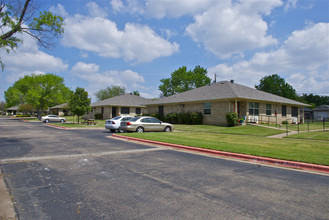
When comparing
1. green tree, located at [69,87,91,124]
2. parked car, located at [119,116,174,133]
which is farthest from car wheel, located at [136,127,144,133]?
green tree, located at [69,87,91,124]

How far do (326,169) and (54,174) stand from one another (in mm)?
8023

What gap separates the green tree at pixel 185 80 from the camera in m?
71.5

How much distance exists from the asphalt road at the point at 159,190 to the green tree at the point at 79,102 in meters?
23.8

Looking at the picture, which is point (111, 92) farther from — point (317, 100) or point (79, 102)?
point (317, 100)

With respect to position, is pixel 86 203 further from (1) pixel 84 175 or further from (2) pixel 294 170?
(2) pixel 294 170

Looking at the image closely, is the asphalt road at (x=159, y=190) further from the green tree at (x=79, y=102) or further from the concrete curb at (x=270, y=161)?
the green tree at (x=79, y=102)

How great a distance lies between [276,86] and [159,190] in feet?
271

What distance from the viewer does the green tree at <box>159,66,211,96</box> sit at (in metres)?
71.5

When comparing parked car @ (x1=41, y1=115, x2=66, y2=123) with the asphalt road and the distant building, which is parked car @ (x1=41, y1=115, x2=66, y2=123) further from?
the distant building

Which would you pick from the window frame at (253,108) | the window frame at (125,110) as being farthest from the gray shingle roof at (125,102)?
the window frame at (253,108)

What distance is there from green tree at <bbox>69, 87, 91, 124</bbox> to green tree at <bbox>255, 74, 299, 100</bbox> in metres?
66.7

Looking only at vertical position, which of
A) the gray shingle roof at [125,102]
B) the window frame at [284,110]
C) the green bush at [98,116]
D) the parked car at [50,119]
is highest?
the gray shingle roof at [125,102]

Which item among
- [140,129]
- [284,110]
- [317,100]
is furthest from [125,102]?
[317,100]

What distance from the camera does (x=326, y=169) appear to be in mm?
6863
